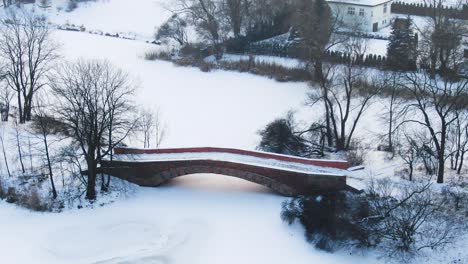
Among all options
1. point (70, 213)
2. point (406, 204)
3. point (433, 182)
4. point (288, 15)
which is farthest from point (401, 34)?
point (70, 213)

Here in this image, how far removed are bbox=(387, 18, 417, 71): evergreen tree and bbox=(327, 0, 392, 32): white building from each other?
203 inches

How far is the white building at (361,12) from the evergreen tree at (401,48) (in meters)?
5.16

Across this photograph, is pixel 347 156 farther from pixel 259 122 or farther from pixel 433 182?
pixel 259 122

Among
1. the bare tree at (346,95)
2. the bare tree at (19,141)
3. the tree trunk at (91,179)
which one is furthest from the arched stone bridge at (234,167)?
the bare tree at (19,141)

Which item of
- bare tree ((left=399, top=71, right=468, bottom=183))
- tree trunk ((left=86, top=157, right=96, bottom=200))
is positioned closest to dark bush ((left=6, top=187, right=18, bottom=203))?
tree trunk ((left=86, top=157, right=96, bottom=200))

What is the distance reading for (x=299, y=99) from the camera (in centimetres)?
4575

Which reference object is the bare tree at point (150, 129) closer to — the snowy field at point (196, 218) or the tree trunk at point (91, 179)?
the snowy field at point (196, 218)

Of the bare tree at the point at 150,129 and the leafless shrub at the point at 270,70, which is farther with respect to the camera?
the leafless shrub at the point at 270,70

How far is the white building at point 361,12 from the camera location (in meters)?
53.7

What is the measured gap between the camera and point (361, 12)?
2124 inches

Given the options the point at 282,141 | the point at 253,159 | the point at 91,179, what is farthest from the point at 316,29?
the point at 91,179

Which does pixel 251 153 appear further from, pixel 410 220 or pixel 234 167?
pixel 410 220

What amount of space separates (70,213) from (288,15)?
29.1m

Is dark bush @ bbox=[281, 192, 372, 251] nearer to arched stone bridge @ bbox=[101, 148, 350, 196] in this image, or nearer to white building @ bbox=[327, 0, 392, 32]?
arched stone bridge @ bbox=[101, 148, 350, 196]
